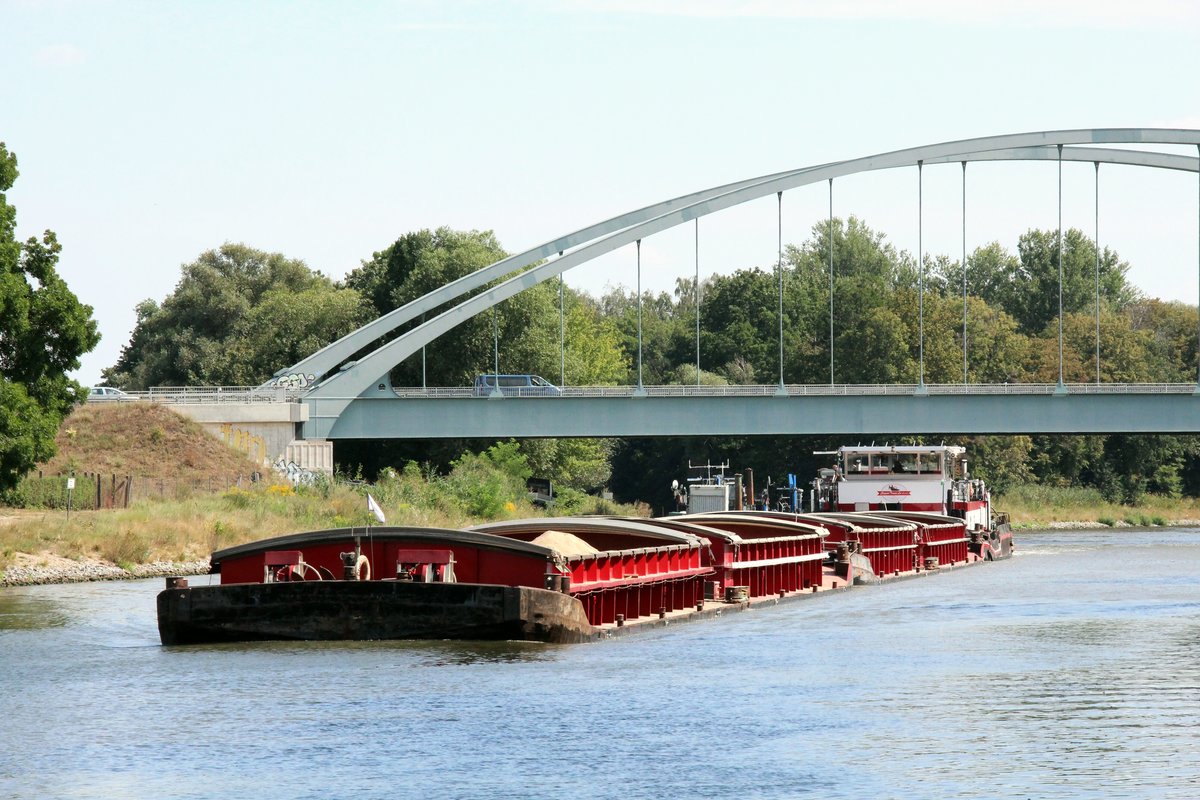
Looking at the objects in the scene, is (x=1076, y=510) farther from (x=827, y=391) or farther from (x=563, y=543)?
(x=563, y=543)

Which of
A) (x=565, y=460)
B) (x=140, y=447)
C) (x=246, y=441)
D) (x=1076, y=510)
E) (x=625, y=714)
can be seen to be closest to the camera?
(x=625, y=714)

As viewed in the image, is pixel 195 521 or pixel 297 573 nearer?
pixel 297 573

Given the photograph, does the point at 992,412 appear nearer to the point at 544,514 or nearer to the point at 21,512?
the point at 544,514

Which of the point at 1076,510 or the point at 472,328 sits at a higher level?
the point at 472,328

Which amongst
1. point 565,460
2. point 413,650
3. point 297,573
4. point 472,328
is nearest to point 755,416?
point 472,328

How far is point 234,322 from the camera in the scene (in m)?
116

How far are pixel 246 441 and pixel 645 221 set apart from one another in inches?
806

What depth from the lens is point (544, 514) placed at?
75.8m

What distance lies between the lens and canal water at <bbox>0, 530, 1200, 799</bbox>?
1812cm

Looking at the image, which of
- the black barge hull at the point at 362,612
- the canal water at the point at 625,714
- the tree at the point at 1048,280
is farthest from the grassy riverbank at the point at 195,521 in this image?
the tree at the point at 1048,280

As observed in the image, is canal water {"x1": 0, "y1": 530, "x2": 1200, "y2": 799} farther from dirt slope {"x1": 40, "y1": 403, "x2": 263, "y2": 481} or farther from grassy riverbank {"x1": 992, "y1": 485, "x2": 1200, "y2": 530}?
grassy riverbank {"x1": 992, "y1": 485, "x2": 1200, "y2": 530}

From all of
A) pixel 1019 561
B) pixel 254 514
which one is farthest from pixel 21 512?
pixel 1019 561

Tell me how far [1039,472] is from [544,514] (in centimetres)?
4800

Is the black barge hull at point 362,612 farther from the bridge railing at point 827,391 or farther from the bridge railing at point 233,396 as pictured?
the bridge railing at point 233,396
